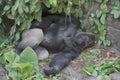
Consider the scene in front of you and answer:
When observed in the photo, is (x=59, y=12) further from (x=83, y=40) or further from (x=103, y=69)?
(x=103, y=69)

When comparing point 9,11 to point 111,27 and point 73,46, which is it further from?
point 111,27

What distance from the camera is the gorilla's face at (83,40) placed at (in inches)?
157

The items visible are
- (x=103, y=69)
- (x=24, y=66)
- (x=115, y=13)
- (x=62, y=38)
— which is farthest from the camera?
(x=62, y=38)

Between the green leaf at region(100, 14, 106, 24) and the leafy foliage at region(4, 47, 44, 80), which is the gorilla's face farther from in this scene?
the leafy foliage at region(4, 47, 44, 80)

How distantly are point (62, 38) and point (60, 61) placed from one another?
38cm

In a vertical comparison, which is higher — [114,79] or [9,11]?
[9,11]

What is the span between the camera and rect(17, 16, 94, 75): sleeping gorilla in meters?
3.93

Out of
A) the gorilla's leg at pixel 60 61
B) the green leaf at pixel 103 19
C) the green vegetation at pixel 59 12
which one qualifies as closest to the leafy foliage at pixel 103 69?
the green vegetation at pixel 59 12

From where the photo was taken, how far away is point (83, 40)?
4.00m

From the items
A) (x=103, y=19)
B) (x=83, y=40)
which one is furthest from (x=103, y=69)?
(x=103, y=19)

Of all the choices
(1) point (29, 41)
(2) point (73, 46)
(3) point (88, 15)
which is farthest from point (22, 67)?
(3) point (88, 15)

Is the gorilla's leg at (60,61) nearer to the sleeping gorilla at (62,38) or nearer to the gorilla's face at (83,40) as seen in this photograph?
the sleeping gorilla at (62,38)

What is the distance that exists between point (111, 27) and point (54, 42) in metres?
0.73

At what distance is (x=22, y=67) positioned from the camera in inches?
130
